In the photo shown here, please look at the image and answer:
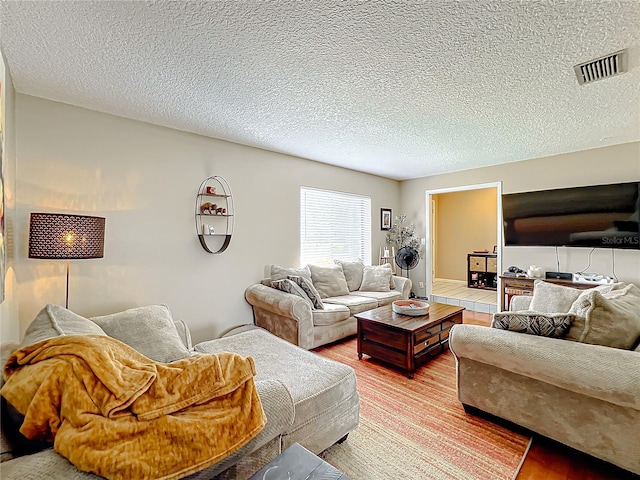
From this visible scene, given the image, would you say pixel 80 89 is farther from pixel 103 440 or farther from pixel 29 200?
pixel 103 440

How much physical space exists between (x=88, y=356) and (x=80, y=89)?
2.35m

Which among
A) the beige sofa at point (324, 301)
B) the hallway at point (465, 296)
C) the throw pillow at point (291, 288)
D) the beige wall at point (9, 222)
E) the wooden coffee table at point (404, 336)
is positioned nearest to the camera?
the beige wall at point (9, 222)

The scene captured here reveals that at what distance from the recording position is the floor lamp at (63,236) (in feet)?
6.38

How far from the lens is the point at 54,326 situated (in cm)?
140

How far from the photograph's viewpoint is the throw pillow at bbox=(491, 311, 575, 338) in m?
1.80

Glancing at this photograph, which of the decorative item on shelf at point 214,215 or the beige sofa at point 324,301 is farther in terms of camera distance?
the decorative item on shelf at point 214,215

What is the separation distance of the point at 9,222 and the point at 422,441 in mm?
3129

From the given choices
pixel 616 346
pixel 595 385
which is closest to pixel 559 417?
pixel 595 385

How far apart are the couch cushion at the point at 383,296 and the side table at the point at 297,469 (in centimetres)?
314

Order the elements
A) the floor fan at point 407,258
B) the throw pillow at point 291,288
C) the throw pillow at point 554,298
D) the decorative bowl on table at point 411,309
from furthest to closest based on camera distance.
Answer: the floor fan at point 407,258 → the throw pillow at point 291,288 → the decorative bowl on table at point 411,309 → the throw pillow at point 554,298

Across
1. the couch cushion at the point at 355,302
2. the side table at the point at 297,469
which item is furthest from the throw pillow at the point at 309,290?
the side table at the point at 297,469

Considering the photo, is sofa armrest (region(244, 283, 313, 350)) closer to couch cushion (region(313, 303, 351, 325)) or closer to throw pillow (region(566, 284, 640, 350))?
couch cushion (region(313, 303, 351, 325))

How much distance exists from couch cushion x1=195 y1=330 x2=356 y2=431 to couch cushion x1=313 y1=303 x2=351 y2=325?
1.08 metres

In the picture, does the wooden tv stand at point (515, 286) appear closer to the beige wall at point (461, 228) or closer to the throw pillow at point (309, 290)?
the throw pillow at point (309, 290)
